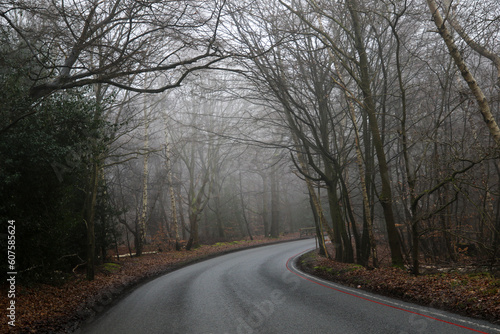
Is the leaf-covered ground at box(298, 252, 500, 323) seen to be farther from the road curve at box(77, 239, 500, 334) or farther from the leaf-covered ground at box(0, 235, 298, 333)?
the leaf-covered ground at box(0, 235, 298, 333)

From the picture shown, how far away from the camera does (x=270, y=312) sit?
22.7 ft

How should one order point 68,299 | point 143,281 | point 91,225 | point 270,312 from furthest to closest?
point 143,281 → point 91,225 → point 68,299 → point 270,312

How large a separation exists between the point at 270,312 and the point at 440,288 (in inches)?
147

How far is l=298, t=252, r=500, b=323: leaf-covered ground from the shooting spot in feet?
19.8

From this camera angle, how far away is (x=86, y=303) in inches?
321

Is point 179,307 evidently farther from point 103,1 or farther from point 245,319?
point 103,1

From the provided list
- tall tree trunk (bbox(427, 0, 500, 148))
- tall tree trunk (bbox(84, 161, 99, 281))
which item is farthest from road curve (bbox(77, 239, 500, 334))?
tall tree trunk (bbox(427, 0, 500, 148))

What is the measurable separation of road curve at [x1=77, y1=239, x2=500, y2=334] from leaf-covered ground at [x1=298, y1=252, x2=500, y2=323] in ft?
1.28

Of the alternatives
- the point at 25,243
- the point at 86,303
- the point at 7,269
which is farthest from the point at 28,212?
the point at 86,303

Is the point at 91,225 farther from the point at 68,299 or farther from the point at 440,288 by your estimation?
the point at 440,288

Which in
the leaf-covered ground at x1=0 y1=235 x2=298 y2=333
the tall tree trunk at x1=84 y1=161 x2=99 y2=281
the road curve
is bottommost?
the road curve

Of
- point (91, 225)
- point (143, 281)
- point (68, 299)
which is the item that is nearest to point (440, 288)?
point (68, 299)

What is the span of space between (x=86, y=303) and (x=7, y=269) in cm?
211

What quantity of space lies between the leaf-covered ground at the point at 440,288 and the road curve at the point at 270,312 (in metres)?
0.39
